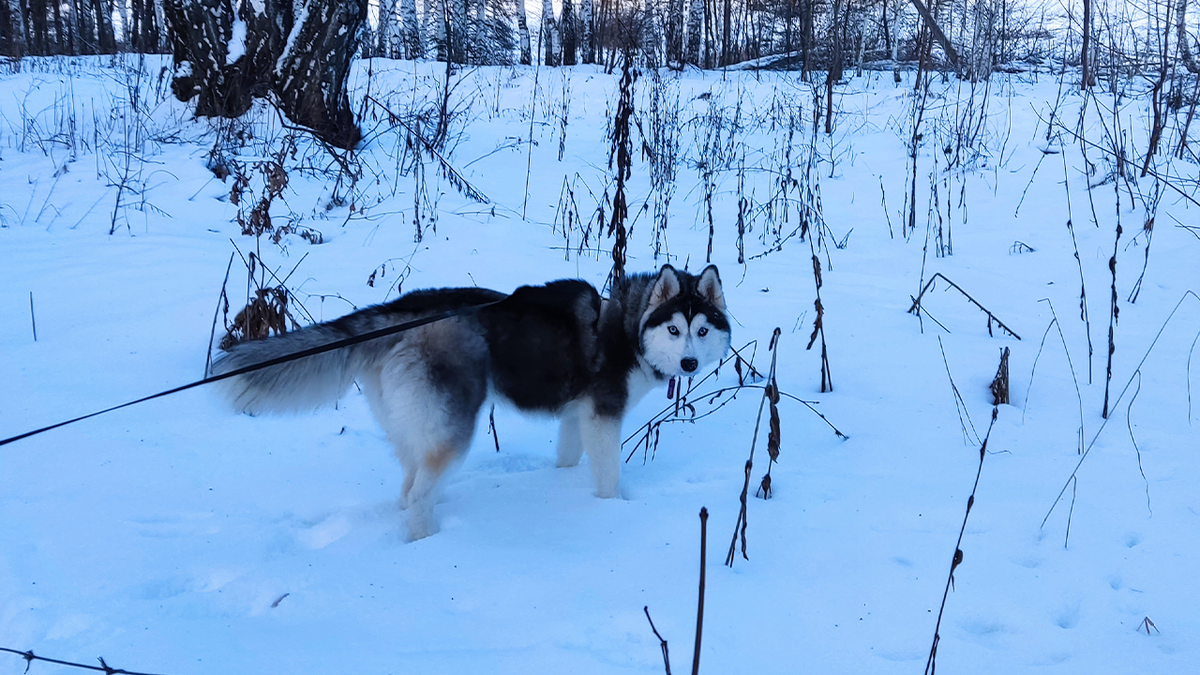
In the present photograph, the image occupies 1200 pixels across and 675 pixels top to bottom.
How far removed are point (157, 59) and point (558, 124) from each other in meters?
6.09

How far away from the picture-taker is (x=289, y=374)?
9.18 feet

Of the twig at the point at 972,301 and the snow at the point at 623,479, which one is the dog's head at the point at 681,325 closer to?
the snow at the point at 623,479

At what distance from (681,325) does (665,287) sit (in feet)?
0.67

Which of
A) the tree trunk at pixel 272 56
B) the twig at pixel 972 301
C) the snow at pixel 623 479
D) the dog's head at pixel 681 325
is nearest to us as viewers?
the snow at pixel 623 479

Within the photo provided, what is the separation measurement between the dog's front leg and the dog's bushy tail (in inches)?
37.9

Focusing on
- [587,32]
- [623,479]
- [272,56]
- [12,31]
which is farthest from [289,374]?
[12,31]

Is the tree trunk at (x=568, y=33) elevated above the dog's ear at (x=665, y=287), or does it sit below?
above

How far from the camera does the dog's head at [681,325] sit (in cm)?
317

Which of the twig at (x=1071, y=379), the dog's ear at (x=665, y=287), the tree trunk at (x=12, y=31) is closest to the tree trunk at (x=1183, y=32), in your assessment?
the twig at (x=1071, y=379)

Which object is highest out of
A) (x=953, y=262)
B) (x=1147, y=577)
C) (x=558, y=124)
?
(x=558, y=124)

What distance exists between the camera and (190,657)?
2047mm

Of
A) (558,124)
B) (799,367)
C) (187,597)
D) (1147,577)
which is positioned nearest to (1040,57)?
(558,124)

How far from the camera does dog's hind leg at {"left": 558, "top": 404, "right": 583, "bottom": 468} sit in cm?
348

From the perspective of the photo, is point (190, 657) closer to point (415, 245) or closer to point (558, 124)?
point (415, 245)
